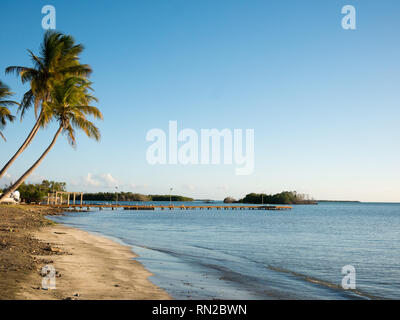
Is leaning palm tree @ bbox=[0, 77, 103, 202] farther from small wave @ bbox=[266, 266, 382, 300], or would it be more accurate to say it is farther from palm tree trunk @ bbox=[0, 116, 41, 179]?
small wave @ bbox=[266, 266, 382, 300]

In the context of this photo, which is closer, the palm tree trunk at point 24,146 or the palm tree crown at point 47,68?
the palm tree trunk at point 24,146

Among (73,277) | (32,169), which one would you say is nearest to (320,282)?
(73,277)

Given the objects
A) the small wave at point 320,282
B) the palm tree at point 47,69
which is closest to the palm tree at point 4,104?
the palm tree at point 47,69

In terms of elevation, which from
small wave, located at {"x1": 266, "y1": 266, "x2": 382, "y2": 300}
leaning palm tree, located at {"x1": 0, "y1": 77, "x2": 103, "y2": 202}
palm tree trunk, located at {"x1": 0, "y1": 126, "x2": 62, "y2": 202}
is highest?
leaning palm tree, located at {"x1": 0, "y1": 77, "x2": 103, "y2": 202}

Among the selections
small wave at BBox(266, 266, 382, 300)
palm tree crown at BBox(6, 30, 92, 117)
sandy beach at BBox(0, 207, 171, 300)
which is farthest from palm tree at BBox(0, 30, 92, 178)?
small wave at BBox(266, 266, 382, 300)

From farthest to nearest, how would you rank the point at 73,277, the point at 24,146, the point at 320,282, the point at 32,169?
the point at 24,146 < the point at 32,169 < the point at 320,282 < the point at 73,277

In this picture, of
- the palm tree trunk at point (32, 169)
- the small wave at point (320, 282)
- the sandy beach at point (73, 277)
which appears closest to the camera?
the sandy beach at point (73, 277)

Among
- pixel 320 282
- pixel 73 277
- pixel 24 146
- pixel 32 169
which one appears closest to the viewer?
pixel 73 277

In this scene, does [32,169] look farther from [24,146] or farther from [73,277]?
[73,277]

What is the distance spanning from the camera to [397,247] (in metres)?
27.9

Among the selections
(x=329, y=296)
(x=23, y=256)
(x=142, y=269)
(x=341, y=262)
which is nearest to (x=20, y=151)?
(x=23, y=256)

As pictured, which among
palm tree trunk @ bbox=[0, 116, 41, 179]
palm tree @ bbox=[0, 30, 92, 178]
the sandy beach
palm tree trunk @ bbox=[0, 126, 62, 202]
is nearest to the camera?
the sandy beach

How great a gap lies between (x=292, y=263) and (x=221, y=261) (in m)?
4.13

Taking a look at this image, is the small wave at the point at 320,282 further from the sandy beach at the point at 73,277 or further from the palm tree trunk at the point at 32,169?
the palm tree trunk at the point at 32,169
